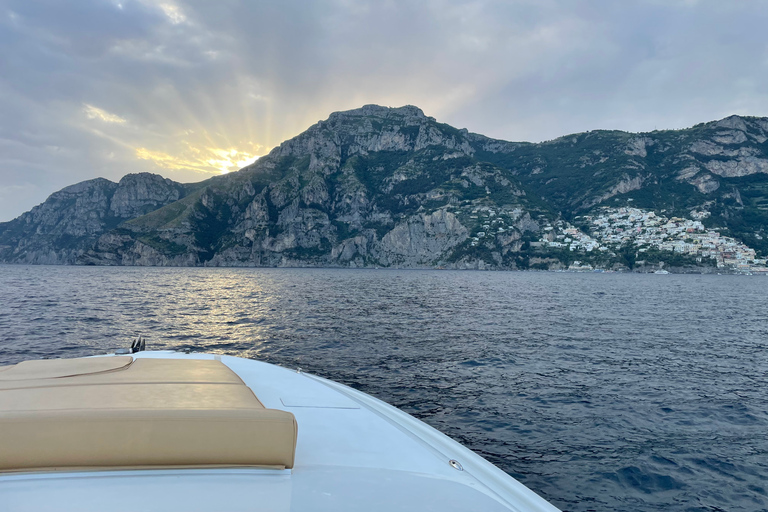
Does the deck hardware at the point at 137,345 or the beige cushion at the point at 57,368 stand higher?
the beige cushion at the point at 57,368

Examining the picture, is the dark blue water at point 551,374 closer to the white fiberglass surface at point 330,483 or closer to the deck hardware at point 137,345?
the white fiberglass surface at point 330,483

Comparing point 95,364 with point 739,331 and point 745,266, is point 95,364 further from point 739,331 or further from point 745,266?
point 745,266

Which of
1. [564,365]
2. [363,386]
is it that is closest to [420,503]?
[363,386]

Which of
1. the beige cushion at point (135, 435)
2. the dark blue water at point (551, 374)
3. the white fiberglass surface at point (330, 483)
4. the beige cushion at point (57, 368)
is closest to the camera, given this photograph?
the white fiberglass surface at point (330, 483)

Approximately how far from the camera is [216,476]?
10.8 feet

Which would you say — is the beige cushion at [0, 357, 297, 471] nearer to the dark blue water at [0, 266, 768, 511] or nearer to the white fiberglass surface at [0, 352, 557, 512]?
the white fiberglass surface at [0, 352, 557, 512]

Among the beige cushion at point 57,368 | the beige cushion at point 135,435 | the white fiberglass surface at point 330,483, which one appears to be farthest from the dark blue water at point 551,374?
the beige cushion at point 57,368

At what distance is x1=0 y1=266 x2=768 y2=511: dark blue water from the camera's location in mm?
7988

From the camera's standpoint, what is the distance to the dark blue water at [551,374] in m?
7.99

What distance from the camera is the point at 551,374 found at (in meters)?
15.0

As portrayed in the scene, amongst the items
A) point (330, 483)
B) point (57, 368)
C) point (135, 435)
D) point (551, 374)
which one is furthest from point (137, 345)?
point (551, 374)

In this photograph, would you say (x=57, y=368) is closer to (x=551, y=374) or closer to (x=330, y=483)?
(x=330, y=483)

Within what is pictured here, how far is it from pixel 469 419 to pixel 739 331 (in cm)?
2792

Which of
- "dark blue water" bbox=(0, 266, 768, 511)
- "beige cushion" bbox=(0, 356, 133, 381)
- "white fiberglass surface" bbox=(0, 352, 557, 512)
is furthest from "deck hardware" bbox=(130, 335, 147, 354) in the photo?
"white fiberglass surface" bbox=(0, 352, 557, 512)
